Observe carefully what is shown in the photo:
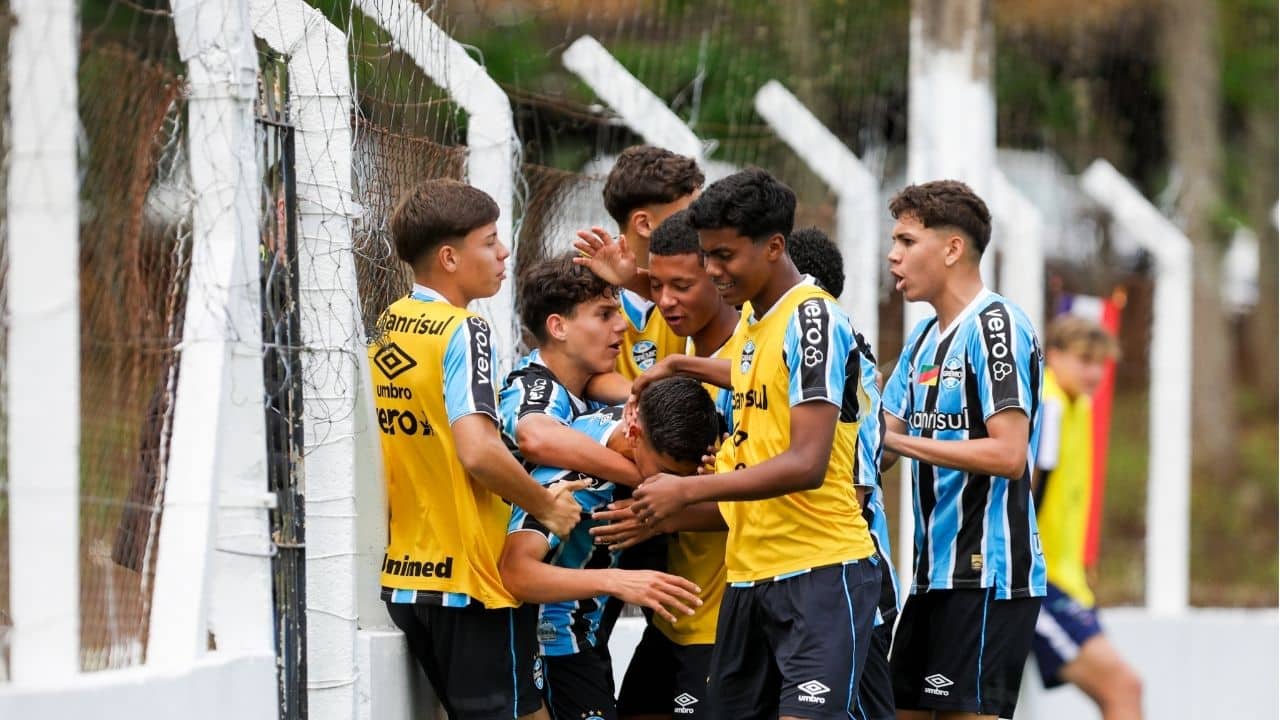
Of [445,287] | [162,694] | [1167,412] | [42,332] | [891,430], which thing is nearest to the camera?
[42,332]

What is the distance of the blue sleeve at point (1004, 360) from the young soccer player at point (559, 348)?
3.15 ft

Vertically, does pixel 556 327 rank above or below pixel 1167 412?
above

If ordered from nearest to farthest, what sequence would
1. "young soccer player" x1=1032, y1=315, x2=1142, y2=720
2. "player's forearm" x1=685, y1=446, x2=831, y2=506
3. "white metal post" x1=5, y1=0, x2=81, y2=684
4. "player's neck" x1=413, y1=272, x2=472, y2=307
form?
"white metal post" x1=5, y1=0, x2=81, y2=684 → "player's forearm" x1=685, y1=446, x2=831, y2=506 → "player's neck" x1=413, y1=272, x2=472, y2=307 → "young soccer player" x1=1032, y1=315, x2=1142, y2=720

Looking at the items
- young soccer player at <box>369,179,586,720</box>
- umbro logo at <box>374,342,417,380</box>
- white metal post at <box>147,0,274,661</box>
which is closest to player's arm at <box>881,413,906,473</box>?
young soccer player at <box>369,179,586,720</box>

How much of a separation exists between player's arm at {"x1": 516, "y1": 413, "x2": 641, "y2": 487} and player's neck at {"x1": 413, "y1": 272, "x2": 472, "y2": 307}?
369 mm

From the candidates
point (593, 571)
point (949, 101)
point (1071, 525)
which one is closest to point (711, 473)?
point (593, 571)

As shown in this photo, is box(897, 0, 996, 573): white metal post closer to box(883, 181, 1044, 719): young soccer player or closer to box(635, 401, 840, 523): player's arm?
A: box(883, 181, 1044, 719): young soccer player

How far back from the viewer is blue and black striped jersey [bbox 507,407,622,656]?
4.41 m

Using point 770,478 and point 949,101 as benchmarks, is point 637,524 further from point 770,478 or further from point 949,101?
point 949,101

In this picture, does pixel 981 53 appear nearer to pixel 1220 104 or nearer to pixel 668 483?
pixel 668 483

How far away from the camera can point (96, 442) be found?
338 cm

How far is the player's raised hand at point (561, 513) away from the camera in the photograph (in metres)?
4.22

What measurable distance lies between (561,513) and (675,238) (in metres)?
0.77

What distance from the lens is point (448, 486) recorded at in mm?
4312
